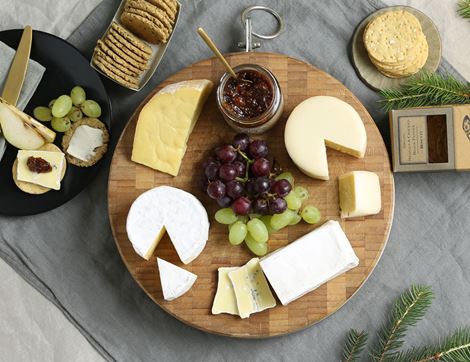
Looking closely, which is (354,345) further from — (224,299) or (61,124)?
(61,124)

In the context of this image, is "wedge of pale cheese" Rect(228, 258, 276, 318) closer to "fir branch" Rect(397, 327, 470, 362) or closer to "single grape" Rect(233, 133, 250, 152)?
"single grape" Rect(233, 133, 250, 152)

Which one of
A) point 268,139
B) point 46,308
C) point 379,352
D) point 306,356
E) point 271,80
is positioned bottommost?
point 46,308

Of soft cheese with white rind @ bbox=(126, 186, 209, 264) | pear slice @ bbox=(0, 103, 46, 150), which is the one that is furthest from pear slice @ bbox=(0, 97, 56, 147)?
soft cheese with white rind @ bbox=(126, 186, 209, 264)

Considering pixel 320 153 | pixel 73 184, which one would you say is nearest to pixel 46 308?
pixel 73 184

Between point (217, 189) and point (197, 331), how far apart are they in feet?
1.47

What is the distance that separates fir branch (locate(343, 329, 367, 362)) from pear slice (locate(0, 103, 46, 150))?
0.94 meters

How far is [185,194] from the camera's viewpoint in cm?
148

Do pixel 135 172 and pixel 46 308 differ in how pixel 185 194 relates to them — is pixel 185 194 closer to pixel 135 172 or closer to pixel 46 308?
pixel 135 172

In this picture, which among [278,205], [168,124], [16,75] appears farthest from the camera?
[16,75]

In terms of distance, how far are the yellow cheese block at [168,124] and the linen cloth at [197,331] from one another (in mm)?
179

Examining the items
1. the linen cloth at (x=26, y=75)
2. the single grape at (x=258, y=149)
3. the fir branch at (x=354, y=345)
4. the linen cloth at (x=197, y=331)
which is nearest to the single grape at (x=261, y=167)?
the single grape at (x=258, y=149)

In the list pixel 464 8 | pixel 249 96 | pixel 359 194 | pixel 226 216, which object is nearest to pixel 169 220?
pixel 226 216

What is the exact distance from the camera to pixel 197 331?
65.6 inches

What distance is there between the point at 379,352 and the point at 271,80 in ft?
2.42
